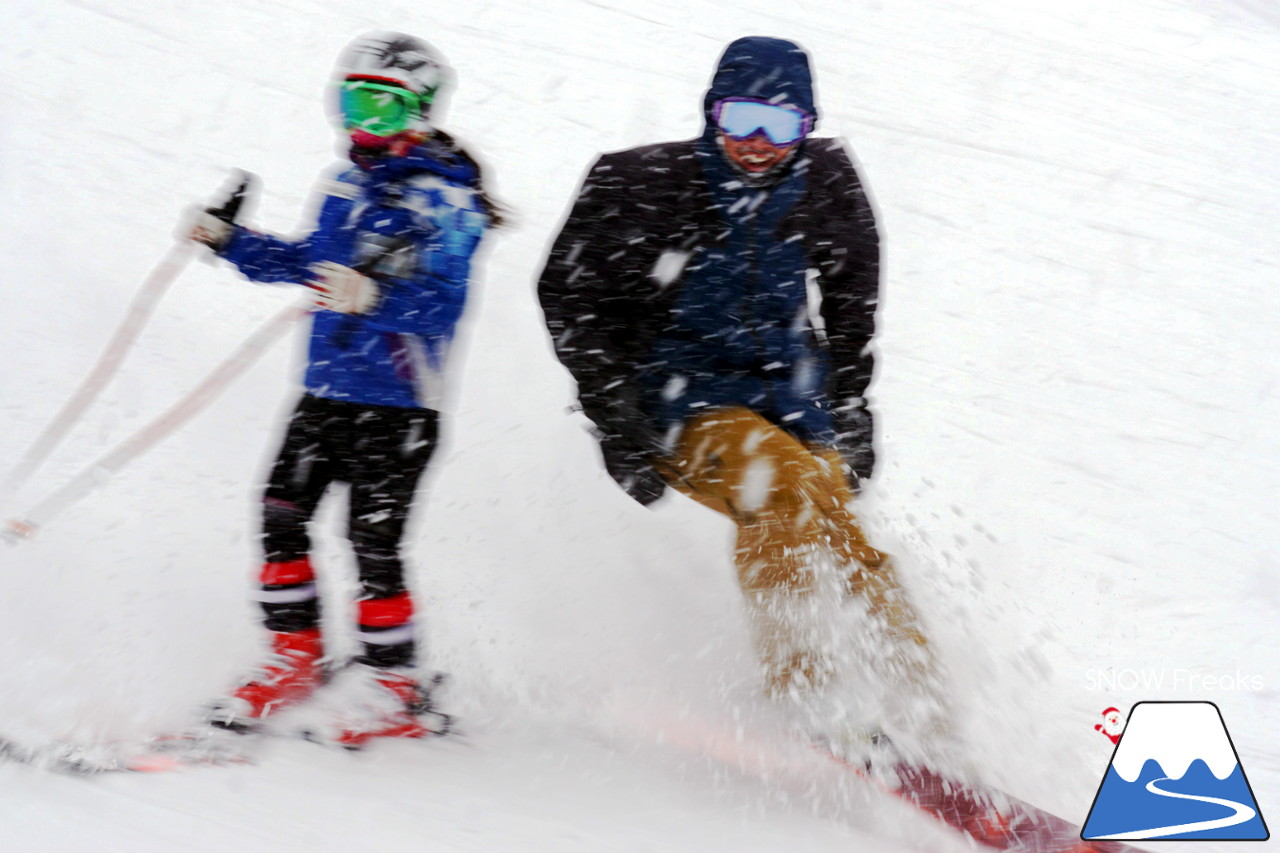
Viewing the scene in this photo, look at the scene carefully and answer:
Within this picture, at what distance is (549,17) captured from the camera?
306 inches

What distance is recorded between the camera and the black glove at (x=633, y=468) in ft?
9.04

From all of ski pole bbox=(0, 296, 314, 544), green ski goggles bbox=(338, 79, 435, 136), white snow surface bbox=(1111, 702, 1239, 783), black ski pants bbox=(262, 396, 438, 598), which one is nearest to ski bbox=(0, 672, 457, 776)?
black ski pants bbox=(262, 396, 438, 598)

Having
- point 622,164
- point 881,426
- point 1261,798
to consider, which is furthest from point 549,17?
point 1261,798

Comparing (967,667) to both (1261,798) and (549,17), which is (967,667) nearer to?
(1261,798)

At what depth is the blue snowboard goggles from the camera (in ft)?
8.26

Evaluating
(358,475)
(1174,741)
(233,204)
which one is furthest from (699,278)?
(1174,741)

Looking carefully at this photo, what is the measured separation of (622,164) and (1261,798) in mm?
2710

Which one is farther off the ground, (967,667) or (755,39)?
(755,39)

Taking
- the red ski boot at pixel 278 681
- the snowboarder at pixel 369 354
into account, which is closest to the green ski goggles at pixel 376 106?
the snowboarder at pixel 369 354

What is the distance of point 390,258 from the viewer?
246cm

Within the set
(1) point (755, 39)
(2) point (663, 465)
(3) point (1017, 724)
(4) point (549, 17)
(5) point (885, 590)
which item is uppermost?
(4) point (549, 17)

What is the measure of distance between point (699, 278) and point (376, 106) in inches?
34.2

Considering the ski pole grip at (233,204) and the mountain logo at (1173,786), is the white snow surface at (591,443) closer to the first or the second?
the mountain logo at (1173,786)

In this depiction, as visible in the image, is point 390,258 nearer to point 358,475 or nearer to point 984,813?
point 358,475
